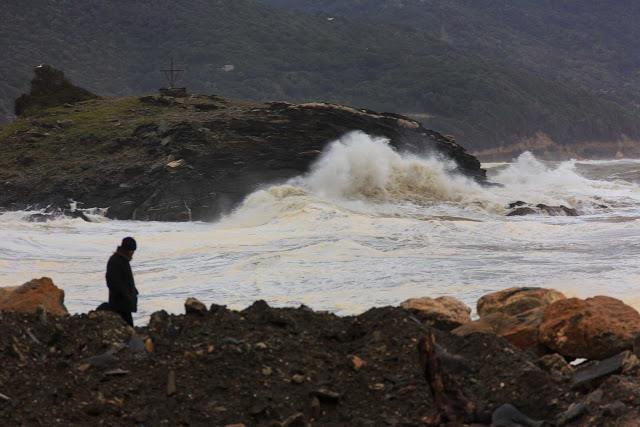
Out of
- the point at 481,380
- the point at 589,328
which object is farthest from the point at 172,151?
the point at 481,380

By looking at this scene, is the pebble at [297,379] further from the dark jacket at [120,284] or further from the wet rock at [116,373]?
the dark jacket at [120,284]

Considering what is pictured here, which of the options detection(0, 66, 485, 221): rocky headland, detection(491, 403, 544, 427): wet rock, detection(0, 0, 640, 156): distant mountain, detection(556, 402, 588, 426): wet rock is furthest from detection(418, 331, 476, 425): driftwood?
detection(0, 0, 640, 156): distant mountain

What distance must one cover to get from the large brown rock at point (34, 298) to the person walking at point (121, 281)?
2.85ft

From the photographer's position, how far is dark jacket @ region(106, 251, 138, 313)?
11094 mm

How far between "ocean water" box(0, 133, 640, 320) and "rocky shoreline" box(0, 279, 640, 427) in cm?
650

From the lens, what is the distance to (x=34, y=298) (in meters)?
11.8

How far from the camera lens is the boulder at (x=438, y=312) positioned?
10.9 meters

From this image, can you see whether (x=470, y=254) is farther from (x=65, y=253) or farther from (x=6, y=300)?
(x=6, y=300)

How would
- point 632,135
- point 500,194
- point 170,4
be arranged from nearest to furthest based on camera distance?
point 500,194 → point 632,135 → point 170,4

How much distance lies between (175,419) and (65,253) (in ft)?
57.3

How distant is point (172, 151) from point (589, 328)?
2931 cm

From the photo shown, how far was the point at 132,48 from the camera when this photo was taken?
145 m

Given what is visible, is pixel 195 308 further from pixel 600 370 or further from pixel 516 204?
pixel 516 204

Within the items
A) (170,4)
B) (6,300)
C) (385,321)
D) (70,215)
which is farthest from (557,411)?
(170,4)
